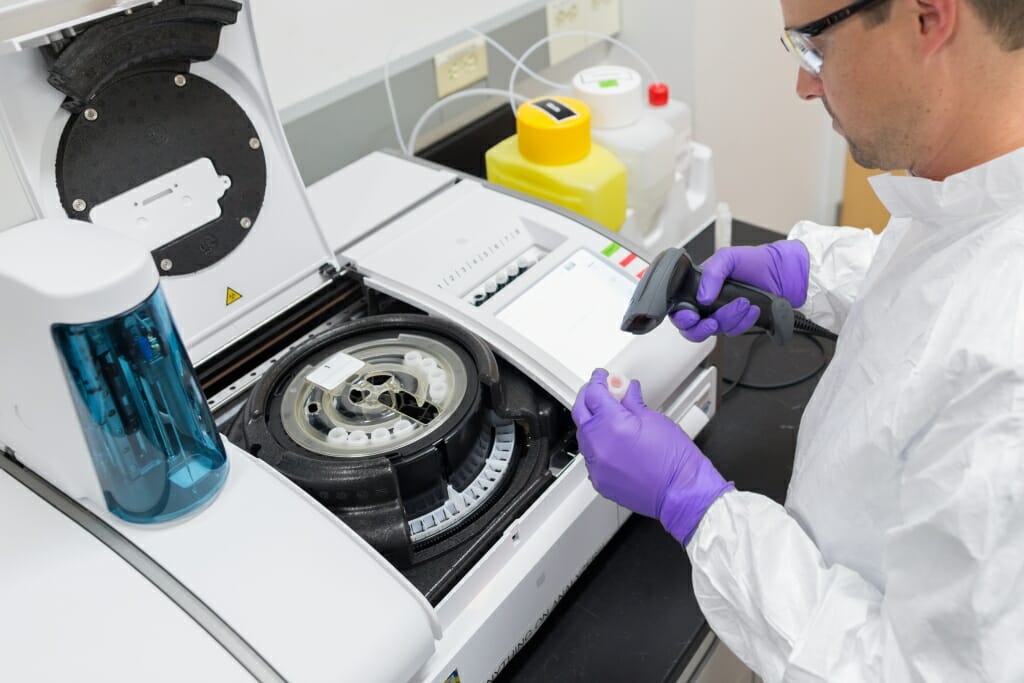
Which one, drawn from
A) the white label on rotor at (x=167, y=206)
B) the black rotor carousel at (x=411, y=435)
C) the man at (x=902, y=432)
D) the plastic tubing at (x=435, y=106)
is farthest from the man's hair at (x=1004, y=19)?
the plastic tubing at (x=435, y=106)

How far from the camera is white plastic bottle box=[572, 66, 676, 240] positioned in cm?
135

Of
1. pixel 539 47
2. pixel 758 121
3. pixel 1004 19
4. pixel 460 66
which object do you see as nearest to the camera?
pixel 1004 19

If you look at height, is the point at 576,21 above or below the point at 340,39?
below

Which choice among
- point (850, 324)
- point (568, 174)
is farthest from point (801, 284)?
point (568, 174)

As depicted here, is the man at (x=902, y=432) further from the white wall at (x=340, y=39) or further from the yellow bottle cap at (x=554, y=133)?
the white wall at (x=340, y=39)

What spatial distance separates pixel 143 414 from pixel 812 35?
675mm

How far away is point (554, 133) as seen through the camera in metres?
1.25

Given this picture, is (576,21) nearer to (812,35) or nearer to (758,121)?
(758,121)

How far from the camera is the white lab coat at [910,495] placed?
2.08 ft

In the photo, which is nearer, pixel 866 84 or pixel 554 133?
pixel 866 84

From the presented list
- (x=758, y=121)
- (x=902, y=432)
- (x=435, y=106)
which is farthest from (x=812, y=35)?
(x=758, y=121)

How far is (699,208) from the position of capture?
149 cm

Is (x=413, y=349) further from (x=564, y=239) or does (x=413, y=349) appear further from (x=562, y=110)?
(x=562, y=110)

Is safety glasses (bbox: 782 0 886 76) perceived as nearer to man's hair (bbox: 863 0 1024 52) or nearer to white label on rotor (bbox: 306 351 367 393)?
man's hair (bbox: 863 0 1024 52)
